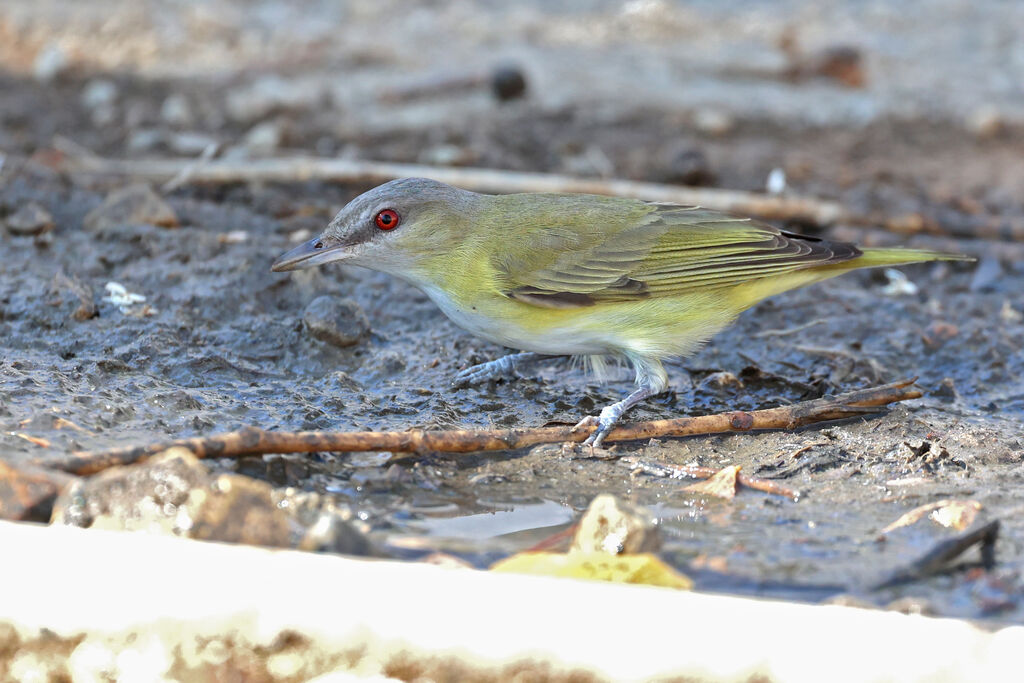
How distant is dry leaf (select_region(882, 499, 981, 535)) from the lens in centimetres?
311

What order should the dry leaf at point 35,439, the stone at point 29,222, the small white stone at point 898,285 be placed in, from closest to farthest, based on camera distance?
the dry leaf at point 35,439, the stone at point 29,222, the small white stone at point 898,285

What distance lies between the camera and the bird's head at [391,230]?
14.9 feet

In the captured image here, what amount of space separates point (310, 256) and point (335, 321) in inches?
11.8

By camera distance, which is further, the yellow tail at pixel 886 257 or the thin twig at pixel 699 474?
the yellow tail at pixel 886 257

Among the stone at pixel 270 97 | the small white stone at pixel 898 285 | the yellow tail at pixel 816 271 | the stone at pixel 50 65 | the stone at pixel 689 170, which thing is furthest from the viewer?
the stone at pixel 50 65

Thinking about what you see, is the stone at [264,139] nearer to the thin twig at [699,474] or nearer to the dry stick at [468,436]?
the dry stick at [468,436]

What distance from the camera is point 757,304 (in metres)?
5.52

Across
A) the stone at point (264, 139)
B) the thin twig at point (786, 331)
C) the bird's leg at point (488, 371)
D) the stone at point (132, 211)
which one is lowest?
the thin twig at point (786, 331)

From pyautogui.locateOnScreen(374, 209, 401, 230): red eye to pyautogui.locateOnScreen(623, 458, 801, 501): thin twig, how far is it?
149cm

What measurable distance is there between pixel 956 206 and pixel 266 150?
428 cm

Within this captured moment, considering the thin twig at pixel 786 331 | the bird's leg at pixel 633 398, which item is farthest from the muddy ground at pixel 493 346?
the bird's leg at pixel 633 398

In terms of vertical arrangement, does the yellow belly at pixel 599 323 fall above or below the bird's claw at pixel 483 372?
above

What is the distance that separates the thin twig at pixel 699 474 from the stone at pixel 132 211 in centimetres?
295

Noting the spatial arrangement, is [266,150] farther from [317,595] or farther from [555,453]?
[317,595]
